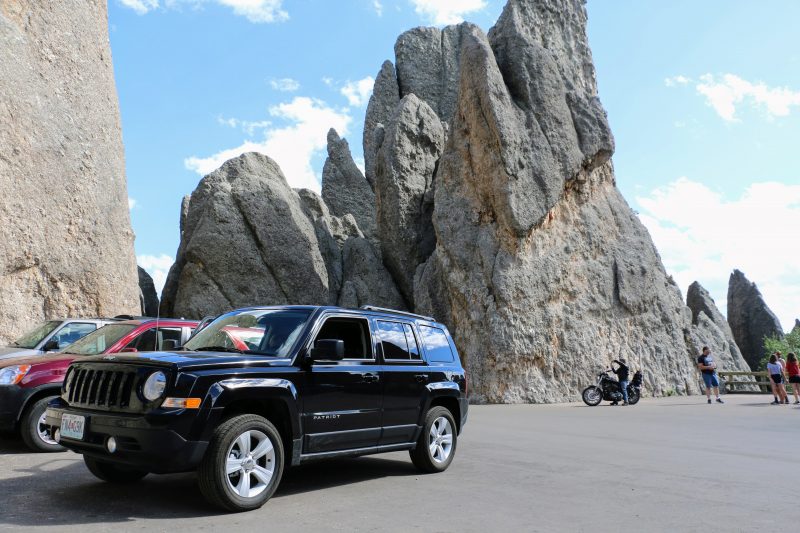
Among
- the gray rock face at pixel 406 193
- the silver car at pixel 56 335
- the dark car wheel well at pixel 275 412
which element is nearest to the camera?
the dark car wheel well at pixel 275 412

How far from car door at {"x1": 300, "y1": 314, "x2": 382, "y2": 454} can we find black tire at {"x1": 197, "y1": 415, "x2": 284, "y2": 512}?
18.9 inches

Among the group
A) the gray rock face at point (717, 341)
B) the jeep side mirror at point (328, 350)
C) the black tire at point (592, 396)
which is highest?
the gray rock face at point (717, 341)

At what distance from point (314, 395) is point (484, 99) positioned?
20.4 m

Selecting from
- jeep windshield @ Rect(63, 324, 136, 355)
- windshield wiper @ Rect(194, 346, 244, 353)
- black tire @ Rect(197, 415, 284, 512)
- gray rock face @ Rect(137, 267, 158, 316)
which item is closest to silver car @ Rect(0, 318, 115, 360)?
jeep windshield @ Rect(63, 324, 136, 355)

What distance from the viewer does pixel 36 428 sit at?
8695 millimetres

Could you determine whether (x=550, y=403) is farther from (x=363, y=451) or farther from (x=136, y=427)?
(x=136, y=427)

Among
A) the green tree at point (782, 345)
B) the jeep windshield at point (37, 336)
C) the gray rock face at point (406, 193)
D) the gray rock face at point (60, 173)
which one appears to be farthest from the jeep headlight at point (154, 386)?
the green tree at point (782, 345)

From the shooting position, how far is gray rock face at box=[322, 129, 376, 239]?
4294cm

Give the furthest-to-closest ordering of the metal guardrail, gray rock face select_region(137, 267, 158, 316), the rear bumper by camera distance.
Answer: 1. gray rock face select_region(137, 267, 158, 316)
2. the metal guardrail
3. the rear bumper

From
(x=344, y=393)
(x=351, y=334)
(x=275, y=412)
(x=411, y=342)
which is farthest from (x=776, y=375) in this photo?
(x=275, y=412)

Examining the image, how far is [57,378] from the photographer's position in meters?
8.77

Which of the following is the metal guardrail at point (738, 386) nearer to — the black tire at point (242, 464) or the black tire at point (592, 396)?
the black tire at point (592, 396)

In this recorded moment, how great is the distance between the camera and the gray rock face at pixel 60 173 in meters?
18.7

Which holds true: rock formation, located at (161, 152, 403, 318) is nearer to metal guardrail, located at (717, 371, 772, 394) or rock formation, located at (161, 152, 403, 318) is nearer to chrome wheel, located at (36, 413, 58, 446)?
metal guardrail, located at (717, 371, 772, 394)
